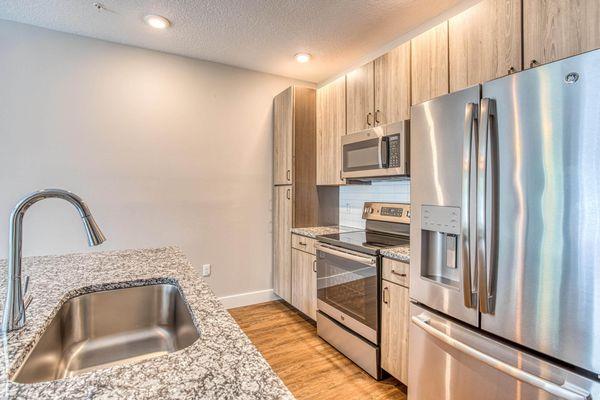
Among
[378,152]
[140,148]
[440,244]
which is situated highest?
[140,148]

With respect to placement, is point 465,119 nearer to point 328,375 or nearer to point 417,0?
point 417,0

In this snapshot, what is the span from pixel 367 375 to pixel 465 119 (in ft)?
5.77

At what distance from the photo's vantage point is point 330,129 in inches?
116

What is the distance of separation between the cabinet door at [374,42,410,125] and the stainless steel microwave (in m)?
0.12

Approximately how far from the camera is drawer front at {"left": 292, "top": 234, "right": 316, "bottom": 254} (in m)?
2.78

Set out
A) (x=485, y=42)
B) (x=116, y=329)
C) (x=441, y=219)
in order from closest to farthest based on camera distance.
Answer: (x=116, y=329), (x=441, y=219), (x=485, y=42)

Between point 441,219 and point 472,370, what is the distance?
0.68m

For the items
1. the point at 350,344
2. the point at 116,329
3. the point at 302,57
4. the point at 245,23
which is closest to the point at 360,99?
the point at 302,57

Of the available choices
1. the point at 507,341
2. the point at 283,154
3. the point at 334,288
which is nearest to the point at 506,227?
the point at 507,341

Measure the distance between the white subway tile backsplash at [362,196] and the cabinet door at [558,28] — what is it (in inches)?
49.5

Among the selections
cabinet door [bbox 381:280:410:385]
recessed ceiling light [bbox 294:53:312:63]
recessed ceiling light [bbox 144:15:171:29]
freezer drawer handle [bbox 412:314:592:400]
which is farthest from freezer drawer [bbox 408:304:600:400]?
recessed ceiling light [bbox 144:15:171:29]

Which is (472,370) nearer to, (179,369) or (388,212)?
(179,369)

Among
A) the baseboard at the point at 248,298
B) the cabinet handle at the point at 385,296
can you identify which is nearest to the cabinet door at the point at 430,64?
the cabinet handle at the point at 385,296

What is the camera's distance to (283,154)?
323cm
